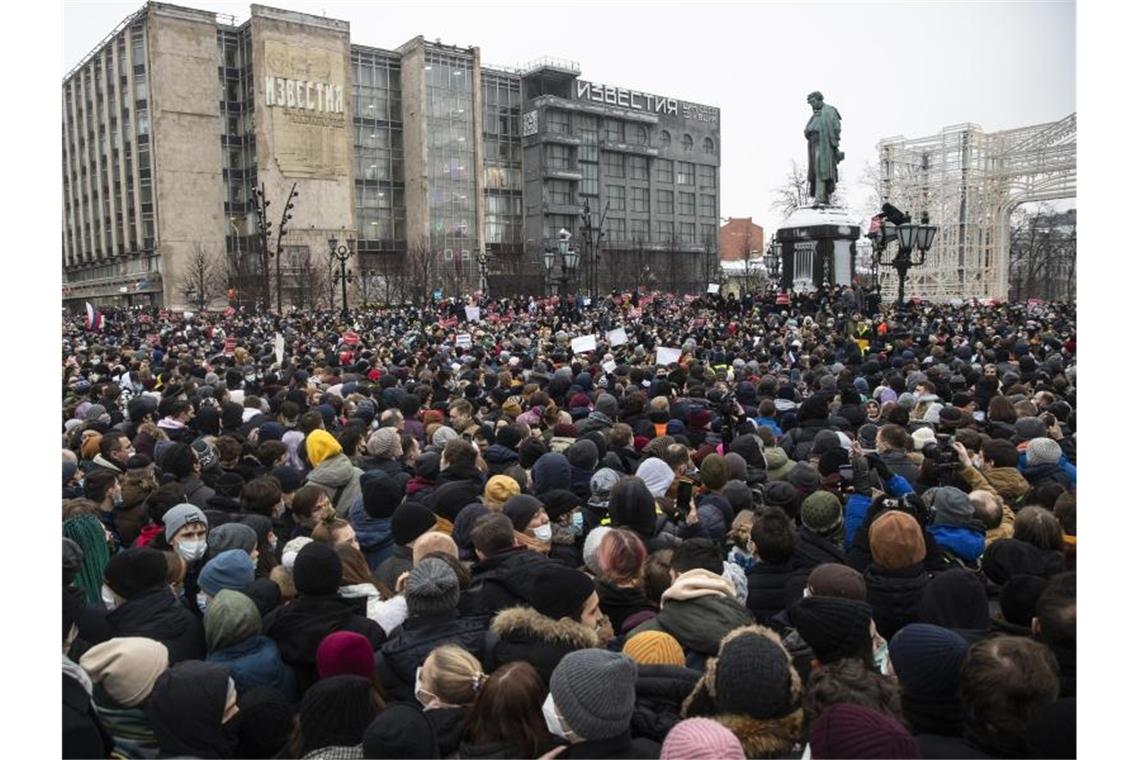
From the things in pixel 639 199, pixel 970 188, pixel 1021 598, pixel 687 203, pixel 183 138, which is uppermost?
pixel 183 138

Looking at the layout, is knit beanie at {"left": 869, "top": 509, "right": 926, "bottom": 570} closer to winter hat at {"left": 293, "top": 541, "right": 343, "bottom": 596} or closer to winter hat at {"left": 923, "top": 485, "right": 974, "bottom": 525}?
winter hat at {"left": 923, "top": 485, "right": 974, "bottom": 525}

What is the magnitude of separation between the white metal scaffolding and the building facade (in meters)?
23.0

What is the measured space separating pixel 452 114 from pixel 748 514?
→ 84764mm

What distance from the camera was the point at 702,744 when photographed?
302 centimetres

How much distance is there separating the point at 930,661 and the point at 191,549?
4.28 m

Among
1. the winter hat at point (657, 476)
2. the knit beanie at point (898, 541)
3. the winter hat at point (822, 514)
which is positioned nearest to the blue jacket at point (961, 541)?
the winter hat at point (822, 514)

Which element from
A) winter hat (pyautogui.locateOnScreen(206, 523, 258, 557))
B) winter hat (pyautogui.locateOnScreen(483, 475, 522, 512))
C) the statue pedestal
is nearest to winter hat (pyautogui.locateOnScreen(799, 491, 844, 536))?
winter hat (pyautogui.locateOnScreen(483, 475, 522, 512))

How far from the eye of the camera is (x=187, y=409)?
10047 mm

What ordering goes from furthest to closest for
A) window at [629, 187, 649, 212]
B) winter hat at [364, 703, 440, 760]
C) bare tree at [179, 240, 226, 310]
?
window at [629, 187, 649, 212] → bare tree at [179, 240, 226, 310] → winter hat at [364, 703, 440, 760]

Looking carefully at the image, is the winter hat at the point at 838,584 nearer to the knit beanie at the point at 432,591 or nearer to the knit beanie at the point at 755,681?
the knit beanie at the point at 755,681

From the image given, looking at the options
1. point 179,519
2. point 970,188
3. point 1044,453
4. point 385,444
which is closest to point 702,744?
point 179,519

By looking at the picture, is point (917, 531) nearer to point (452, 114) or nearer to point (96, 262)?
point (452, 114)

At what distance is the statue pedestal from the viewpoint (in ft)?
105

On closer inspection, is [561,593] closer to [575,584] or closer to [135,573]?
[575,584]
